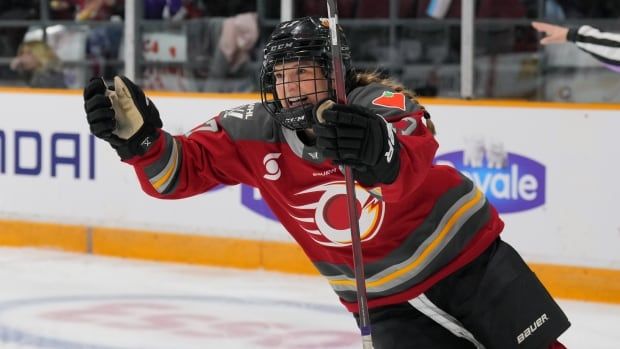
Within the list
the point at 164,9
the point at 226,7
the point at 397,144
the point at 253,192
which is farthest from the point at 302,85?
the point at 164,9

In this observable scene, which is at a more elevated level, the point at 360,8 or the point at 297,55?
the point at 360,8

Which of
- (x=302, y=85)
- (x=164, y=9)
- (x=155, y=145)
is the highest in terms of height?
(x=164, y=9)

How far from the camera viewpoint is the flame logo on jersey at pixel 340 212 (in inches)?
94.5

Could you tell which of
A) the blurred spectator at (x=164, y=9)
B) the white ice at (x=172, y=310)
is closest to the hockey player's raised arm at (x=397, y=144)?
the white ice at (x=172, y=310)

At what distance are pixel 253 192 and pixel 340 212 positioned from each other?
123 inches

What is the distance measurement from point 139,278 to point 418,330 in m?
2.97

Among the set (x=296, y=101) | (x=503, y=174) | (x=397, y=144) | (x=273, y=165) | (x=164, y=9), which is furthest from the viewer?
(x=164, y=9)

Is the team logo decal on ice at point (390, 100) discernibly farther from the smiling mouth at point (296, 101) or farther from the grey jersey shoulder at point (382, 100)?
the smiling mouth at point (296, 101)

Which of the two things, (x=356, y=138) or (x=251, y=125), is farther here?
(x=251, y=125)

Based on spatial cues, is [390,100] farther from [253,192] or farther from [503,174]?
[253,192]

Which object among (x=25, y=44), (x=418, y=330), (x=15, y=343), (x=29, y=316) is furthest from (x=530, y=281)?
(x=25, y=44)

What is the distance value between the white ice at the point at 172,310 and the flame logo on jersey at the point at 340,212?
1.57 m

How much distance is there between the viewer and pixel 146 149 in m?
2.31

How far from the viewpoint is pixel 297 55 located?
2229 mm
